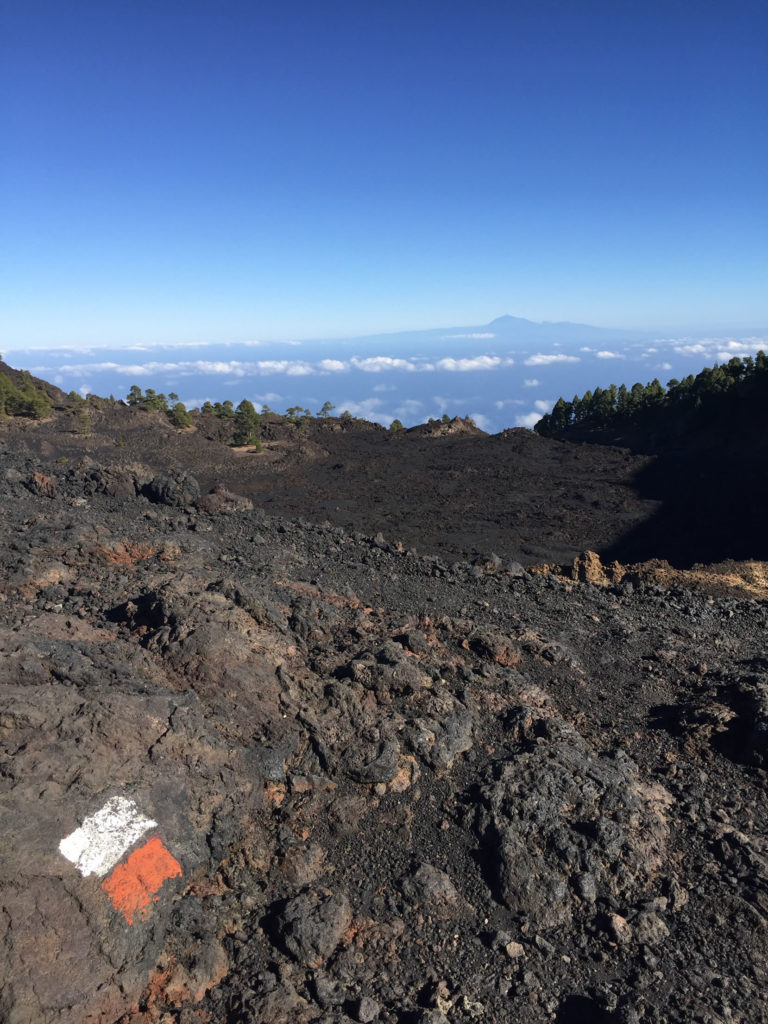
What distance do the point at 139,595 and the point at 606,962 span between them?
7726 mm

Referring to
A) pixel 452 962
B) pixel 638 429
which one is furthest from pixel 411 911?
pixel 638 429

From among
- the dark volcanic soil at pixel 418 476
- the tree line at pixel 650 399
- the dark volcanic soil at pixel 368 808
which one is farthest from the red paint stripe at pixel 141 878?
the tree line at pixel 650 399

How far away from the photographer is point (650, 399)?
144 ft

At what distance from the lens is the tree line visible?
38650 mm

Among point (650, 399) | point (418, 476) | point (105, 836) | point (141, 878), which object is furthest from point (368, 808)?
point (650, 399)

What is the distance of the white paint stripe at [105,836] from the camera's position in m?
4.61

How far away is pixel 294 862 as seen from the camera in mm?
5488

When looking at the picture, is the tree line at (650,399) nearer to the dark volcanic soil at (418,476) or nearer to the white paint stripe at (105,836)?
the dark volcanic soil at (418,476)

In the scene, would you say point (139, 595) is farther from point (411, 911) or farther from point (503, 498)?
point (503, 498)

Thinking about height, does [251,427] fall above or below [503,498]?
above

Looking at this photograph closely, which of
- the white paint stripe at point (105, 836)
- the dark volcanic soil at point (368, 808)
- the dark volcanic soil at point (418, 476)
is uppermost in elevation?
the white paint stripe at point (105, 836)

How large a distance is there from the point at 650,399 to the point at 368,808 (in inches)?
1752

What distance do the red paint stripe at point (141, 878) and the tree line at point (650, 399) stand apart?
42.0 metres

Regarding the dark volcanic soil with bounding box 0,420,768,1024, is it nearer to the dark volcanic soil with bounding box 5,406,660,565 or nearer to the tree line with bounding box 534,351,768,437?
the dark volcanic soil with bounding box 5,406,660,565
